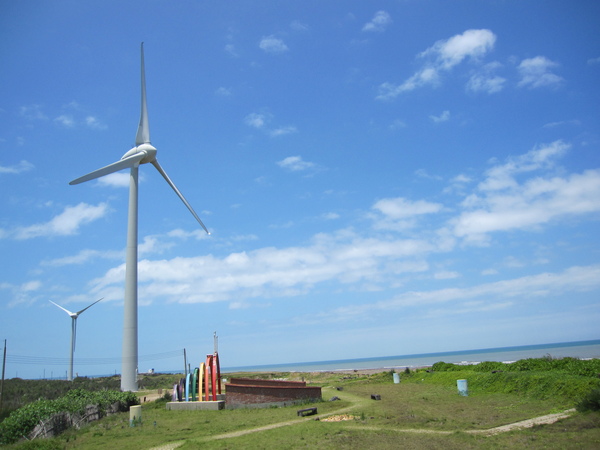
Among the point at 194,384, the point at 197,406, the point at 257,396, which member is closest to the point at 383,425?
the point at 257,396

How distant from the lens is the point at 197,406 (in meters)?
28.3

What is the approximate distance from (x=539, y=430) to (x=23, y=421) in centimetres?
2259

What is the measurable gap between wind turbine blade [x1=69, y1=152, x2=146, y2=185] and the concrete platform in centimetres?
2289

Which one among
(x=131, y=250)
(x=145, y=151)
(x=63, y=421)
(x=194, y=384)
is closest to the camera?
(x=63, y=421)

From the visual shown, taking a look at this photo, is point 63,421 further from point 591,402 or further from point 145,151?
point 145,151

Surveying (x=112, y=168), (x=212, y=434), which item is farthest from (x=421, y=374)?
(x=112, y=168)

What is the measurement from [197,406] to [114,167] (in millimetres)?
26111

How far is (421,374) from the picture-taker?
141ft

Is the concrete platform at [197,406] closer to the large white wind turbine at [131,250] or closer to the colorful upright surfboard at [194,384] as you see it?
the colorful upright surfboard at [194,384]

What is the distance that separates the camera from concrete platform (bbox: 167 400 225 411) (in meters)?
27.7

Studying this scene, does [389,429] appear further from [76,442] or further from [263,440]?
[76,442]

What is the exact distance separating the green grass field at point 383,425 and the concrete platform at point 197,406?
0.79 metres

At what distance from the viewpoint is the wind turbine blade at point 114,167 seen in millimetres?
41750

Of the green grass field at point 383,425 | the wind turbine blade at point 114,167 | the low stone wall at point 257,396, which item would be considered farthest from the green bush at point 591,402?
the wind turbine blade at point 114,167
